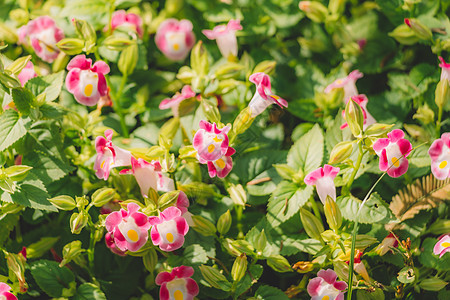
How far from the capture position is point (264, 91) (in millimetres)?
1358

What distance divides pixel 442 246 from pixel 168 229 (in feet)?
2.18

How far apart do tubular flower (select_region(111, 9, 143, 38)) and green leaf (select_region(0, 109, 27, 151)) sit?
1.74 ft

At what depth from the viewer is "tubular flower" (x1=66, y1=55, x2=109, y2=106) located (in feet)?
4.51

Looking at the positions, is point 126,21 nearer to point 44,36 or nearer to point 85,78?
point 44,36

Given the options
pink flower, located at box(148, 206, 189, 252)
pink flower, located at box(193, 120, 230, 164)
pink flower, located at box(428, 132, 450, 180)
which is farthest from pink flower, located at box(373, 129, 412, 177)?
pink flower, located at box(148, 206, 189, 252)

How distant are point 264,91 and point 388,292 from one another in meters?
0.64

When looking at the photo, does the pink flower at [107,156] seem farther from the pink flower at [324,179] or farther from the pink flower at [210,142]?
the pink flower at [324,179]

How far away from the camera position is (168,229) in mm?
→ 1207

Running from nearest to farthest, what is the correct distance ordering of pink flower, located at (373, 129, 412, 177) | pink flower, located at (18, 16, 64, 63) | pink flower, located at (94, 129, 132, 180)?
pink flower, located at (373, 129, 412, 177), pink flower, located at (94, 129, 132, 180), pink flower, located at (18, 16, 64, 63)

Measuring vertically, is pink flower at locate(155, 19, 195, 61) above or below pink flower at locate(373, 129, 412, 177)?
below

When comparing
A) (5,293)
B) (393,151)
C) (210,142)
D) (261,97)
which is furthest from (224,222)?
(5,293)

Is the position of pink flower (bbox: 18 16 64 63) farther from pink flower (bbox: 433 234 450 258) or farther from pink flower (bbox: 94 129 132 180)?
pink flower (bbox: 433 234 450 258)

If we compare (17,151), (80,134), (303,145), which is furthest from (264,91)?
(17,151)

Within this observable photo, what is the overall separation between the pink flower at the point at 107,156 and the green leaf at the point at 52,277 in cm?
28
